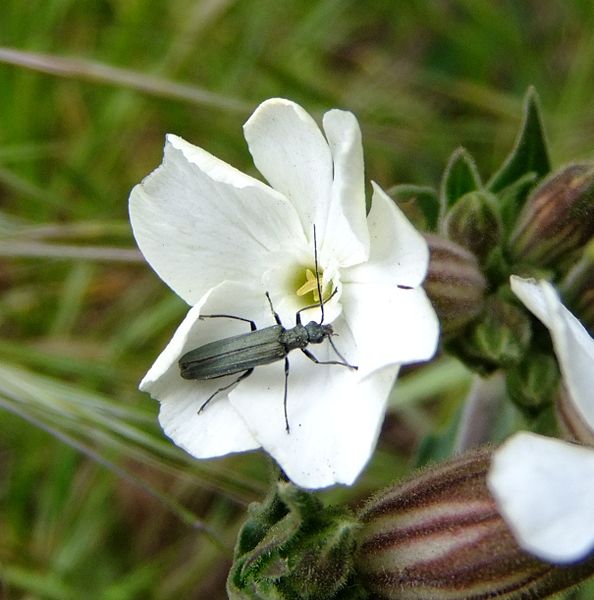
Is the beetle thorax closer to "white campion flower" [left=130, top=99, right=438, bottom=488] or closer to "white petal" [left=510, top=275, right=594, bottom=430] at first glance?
"white campion flower" [left=130, top=99, right=438, bottom=488]

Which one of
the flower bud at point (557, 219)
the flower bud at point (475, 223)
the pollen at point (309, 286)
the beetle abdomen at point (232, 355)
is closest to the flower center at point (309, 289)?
the pollen at point (309, 286)

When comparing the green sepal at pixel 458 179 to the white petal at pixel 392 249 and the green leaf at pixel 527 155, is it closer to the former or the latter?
the green leaf at pixel 527 155

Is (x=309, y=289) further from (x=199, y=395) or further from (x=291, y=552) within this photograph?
(x=291, y=552)

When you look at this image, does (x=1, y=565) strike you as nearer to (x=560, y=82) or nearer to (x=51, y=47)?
(x=51, y=47)

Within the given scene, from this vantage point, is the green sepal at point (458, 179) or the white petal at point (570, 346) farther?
the green sepal at point (458, 179)

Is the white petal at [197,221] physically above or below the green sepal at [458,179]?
below

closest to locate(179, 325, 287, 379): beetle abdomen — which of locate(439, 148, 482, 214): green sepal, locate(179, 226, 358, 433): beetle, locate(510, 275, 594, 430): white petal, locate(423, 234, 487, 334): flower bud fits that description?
locate(179, 226, 358, 433): beetle
